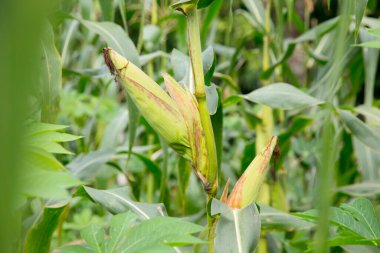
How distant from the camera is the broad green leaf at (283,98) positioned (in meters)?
0.83

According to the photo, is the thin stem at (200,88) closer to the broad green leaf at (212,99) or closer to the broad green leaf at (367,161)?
the broad green leaf at (212,99)

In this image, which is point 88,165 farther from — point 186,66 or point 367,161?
point 367,161

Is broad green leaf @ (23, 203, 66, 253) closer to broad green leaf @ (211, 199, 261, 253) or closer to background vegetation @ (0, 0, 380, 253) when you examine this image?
background vegetation @ (0, 0, 380, 253)

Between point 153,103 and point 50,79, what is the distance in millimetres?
234

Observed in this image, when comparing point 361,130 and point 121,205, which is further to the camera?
point 361,130

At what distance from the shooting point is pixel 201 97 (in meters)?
0.47

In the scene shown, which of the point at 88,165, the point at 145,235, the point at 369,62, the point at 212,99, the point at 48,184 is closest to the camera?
the point at 48,184

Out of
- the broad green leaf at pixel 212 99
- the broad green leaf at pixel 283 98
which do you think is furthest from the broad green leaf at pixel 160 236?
the broad green leaf at pixel 283 98

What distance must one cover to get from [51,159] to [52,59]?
1.04 feet

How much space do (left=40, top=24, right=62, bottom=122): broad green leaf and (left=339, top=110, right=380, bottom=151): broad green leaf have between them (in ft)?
1.56

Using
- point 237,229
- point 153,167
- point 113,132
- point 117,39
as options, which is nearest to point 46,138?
point 237,229

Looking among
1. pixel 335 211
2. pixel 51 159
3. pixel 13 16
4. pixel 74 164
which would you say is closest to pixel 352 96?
pixel 74 164

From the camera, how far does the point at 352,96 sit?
1.32 m

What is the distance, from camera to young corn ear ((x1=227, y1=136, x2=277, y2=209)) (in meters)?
0.48
